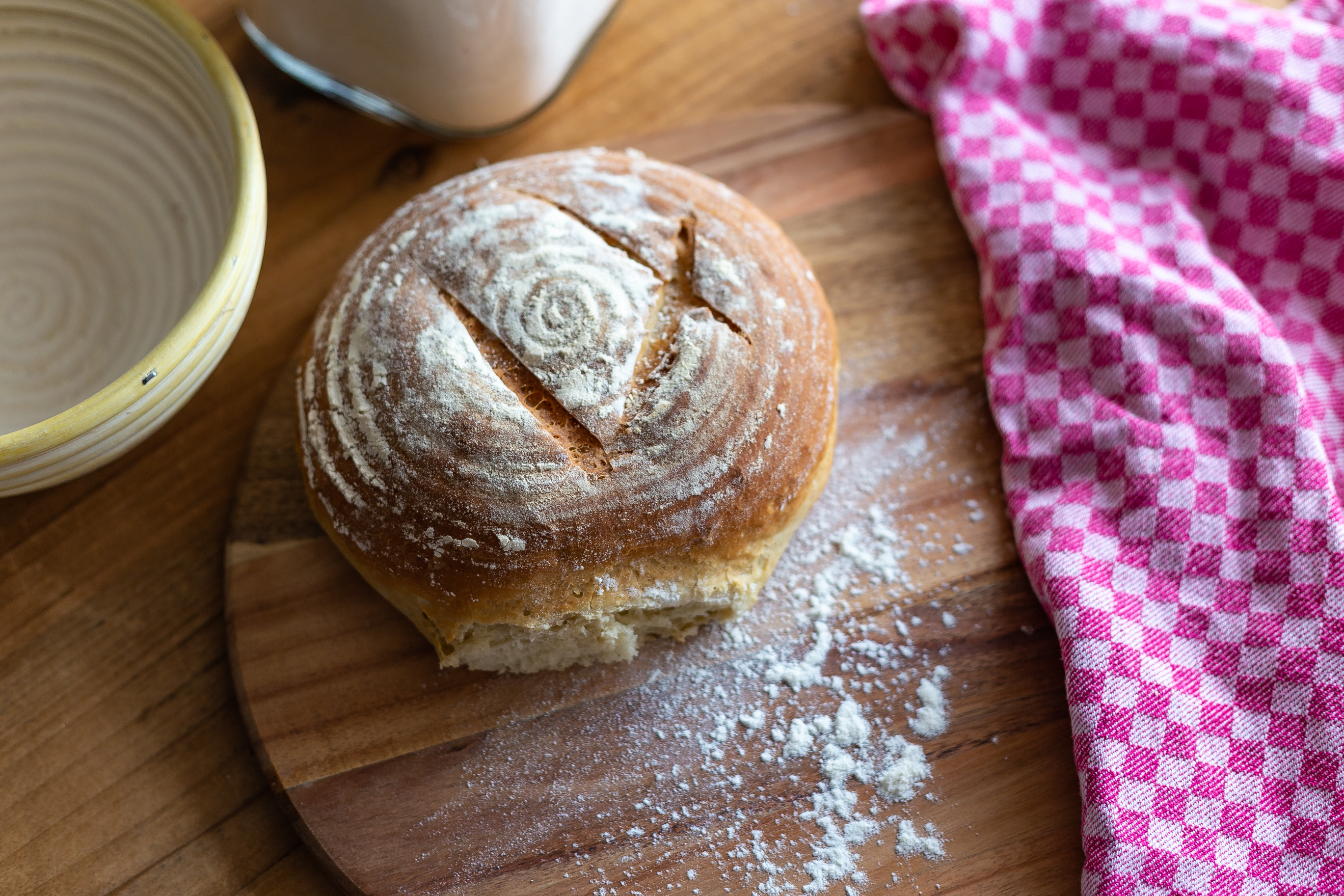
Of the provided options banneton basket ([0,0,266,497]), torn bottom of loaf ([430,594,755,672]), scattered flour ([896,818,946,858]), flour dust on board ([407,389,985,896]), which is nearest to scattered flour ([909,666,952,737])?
flour dust on board ([407,389,985,896])

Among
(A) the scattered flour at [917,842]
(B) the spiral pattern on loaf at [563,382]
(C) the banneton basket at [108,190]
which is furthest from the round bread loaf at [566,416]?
(A) the scattered flour at [917,842]

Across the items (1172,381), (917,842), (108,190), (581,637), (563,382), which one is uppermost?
(108,190)

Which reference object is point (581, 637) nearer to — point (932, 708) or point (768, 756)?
point (768, 756)

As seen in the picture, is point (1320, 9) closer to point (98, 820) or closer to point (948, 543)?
point (948, 543)

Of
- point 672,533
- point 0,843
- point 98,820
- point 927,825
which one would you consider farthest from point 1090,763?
point 0,843

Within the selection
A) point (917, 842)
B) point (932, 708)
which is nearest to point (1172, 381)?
point (932, 708)

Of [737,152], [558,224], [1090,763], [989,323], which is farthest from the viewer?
[737,152]

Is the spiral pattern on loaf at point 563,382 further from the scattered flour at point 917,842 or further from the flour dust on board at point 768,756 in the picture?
the scattered flour at point 917,842
